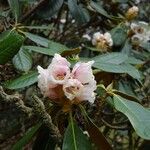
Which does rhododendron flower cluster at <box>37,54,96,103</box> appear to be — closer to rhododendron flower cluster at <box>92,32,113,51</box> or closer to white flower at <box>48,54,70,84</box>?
white flower at <box>48,54,70,84</box>

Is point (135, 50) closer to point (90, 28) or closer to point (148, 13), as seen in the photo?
point (90, 28)

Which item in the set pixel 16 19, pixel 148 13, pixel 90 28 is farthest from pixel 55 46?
pixel 148 13

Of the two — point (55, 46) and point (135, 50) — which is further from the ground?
point (55, 46)

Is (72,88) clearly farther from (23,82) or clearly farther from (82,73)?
(23,82)

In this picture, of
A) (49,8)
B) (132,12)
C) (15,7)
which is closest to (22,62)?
(15,7)

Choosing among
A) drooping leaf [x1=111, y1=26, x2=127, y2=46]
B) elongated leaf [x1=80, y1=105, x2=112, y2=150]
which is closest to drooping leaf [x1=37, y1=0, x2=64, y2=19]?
drooping leaf [x1=111, y1=26, x2=127, y2=46]

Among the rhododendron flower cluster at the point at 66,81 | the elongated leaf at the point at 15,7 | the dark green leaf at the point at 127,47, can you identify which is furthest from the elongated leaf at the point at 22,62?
the dark green leaf at the point at 127,47
